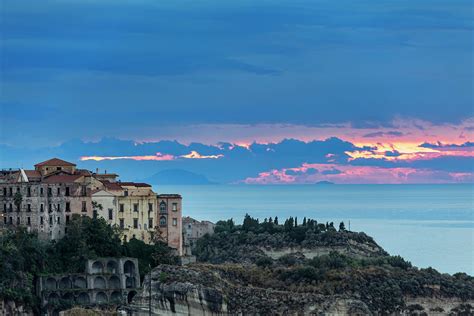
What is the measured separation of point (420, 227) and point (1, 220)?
105 meters

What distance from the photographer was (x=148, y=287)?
246ft

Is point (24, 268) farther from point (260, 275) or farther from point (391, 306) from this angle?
point (391, 306)

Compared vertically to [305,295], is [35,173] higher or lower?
higher

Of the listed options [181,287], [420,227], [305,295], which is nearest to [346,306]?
[305,295]

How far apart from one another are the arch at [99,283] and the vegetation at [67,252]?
4.46 feet

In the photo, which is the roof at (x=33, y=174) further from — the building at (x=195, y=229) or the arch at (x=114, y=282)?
the building at (x=195, y=229)

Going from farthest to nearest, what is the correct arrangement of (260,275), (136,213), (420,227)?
1. (420,227)
2. (136,213)
3. (260,275)

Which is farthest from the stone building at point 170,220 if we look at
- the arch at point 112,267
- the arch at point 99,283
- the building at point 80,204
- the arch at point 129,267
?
the arch at point 99,283

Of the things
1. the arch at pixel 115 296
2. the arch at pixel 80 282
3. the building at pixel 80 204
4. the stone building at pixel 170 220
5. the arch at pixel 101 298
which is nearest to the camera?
the arch at pixel 101 298

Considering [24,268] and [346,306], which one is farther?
[24,268]

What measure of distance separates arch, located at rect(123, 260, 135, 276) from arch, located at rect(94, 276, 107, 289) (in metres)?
1.68

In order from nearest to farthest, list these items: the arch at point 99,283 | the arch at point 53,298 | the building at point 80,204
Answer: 1. the arch at point 53,298
2. the arch at point 99,283
3. the building at point 80,204

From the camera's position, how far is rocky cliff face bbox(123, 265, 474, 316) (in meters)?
72.9

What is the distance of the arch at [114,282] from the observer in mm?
93312
